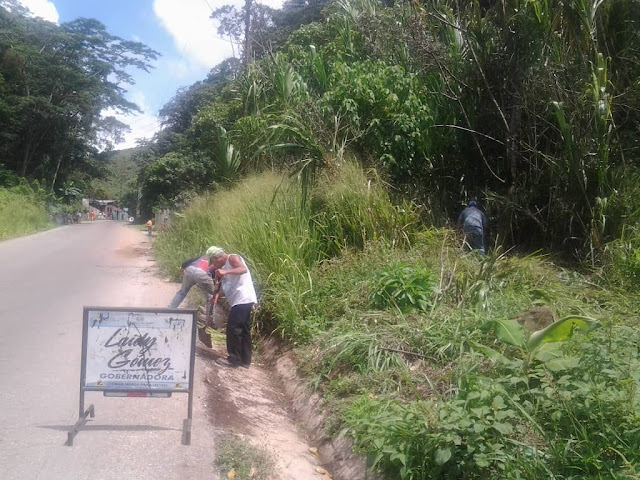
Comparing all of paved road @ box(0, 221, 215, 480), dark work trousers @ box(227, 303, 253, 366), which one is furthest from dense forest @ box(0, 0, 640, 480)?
paved road @ box(0, 221, 215, 480)

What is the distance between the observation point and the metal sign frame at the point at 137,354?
16.3 feet

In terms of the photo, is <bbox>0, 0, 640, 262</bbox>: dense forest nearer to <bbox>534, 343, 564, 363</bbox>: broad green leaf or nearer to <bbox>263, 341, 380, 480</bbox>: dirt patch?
<bbox>263, 341, 380, 480</bbox>: dirt patch

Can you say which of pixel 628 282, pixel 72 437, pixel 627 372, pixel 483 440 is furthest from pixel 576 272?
pixel 72 437

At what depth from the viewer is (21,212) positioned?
3434 cm

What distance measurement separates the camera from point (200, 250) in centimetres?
1281

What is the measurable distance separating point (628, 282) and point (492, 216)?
9.86 feet

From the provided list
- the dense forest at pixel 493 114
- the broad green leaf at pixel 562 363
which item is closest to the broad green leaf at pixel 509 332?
the broad green leaf at pixel 562 363

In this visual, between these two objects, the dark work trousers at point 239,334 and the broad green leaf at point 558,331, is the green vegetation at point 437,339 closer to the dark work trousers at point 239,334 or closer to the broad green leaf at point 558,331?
the broad green leaf at point 558,331

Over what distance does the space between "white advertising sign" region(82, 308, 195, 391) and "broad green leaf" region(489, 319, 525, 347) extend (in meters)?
2.28

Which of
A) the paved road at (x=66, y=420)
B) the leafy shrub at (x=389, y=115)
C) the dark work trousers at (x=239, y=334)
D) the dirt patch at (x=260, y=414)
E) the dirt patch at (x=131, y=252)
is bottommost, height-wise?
the dirt patch at (x=131, y=252)

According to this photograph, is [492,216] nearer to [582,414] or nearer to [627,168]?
[627,168]

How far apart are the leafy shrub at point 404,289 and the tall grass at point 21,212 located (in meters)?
23.5

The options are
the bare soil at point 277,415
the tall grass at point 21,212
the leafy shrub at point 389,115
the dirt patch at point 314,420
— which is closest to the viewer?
the dirt patch at point 314,420

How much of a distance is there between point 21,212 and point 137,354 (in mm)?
32582
